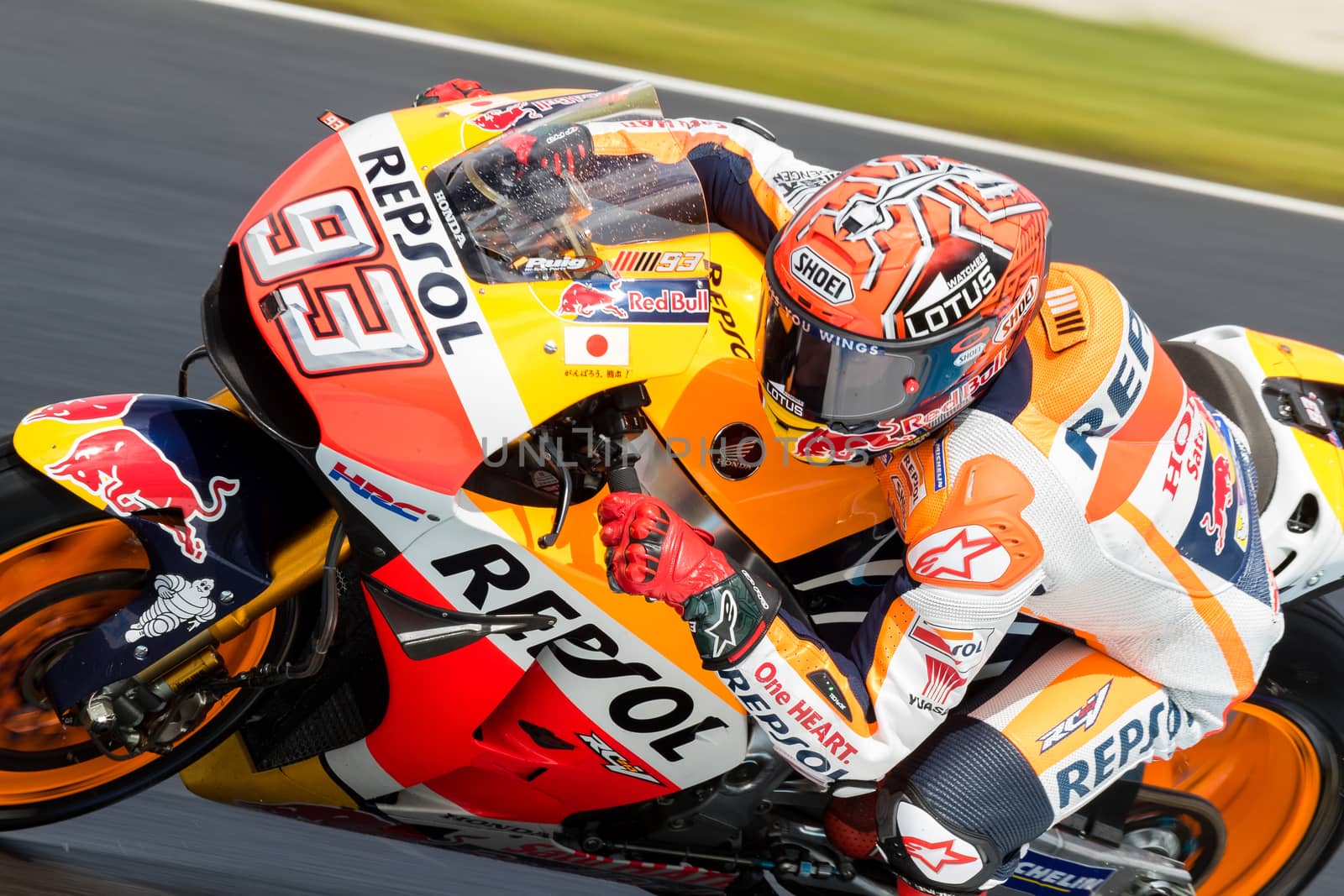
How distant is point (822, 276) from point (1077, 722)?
1108 mm

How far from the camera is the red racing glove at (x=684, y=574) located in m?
2.50

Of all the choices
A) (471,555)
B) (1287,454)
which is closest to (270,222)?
(471,555)

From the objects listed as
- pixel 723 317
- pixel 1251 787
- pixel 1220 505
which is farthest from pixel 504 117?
pixel 1251 787

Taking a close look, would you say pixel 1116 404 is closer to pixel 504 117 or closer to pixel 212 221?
pixel 504 117

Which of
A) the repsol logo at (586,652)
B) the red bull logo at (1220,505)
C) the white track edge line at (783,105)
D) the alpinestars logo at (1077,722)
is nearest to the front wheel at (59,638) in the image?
the repsol logo at (586,652)

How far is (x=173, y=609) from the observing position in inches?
112

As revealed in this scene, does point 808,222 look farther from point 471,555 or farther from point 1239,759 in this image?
point 1239,759

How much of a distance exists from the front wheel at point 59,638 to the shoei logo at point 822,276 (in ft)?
4.04

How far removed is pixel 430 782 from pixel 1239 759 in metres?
2.00

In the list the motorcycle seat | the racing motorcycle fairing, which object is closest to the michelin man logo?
the racing motorcycle fairing

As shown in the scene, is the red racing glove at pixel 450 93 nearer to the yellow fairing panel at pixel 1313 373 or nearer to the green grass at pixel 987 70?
the yellow fairing panel at pixel 1313 373

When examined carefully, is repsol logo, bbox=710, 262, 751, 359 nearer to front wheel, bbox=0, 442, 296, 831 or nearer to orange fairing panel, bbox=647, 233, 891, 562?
orange fairing panel, bbox=647, 233, 891, 562

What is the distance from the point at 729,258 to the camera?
3.00 m

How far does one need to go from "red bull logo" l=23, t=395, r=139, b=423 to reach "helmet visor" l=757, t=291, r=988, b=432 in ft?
3.92
